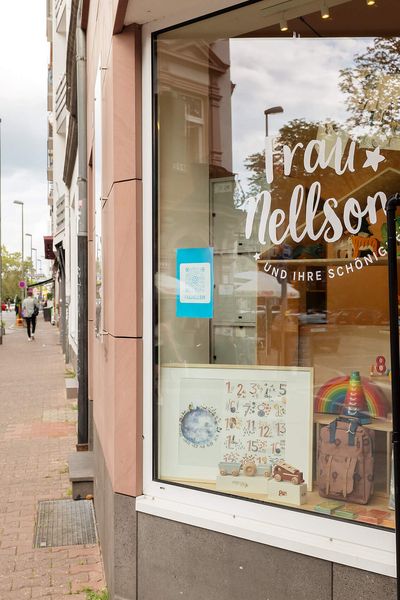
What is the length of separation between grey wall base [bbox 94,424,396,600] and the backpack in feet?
1.28

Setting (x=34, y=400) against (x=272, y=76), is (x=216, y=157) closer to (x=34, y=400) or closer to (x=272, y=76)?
(x=272, y=76)

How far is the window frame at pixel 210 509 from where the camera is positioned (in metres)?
2.92

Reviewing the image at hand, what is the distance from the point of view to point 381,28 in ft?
11.2

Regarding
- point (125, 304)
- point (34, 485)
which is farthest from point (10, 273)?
point (125, 304)

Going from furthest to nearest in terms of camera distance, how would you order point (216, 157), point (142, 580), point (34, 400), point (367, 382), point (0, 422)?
1. point (34, 400)
2. point (0, 422)
3. point (216, 157)
4. point (142, 580)
5. point (367, 382)

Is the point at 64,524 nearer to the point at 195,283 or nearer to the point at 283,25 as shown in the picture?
the point at 195,283

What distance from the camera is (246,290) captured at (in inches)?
155

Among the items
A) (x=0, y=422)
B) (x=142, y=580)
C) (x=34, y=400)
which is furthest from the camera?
(x=34, y=400)

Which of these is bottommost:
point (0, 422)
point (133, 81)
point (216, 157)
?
point (0, 422)

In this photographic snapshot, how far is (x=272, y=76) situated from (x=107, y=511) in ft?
9.25

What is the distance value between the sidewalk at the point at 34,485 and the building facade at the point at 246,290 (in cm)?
75

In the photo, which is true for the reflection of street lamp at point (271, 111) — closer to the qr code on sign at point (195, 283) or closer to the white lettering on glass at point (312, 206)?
the white lettering on glass at point (312, 206)

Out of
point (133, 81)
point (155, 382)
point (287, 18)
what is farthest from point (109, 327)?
point (287, 18)

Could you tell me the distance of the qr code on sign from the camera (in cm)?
382
